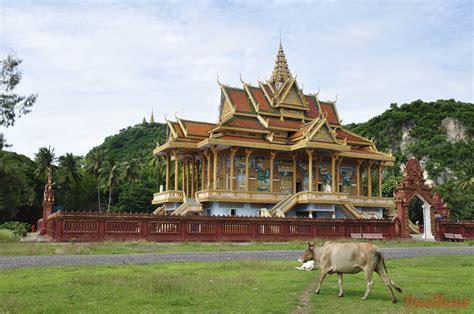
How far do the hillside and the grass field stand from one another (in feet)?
215

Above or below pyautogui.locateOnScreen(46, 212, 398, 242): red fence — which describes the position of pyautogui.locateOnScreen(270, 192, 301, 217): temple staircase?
above

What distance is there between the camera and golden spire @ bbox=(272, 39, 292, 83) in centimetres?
4993

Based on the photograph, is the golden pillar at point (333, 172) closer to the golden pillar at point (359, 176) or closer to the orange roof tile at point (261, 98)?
the golden pillar at point (359, 176)

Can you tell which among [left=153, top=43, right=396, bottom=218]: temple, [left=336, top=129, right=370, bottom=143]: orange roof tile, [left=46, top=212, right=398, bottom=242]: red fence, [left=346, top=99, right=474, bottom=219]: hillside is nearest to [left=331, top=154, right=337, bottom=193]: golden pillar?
[left=153, top=43, right=396, bottom=218]: temple

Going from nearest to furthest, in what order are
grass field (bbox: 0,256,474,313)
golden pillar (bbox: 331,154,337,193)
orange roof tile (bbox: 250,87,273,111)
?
grass field (bbox: 0,256,474,313), golden pillar (bbox: 331,154,337,193), orange roof tile (bbox: 250,87,273,111)

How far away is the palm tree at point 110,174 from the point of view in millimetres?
63469

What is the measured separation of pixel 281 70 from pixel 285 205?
1819 cm

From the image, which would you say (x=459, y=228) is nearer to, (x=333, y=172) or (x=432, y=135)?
(x=333, y=172)

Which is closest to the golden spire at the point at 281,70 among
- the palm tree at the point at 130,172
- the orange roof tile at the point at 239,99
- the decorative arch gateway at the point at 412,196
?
the orange roof tile at the point at 239,99

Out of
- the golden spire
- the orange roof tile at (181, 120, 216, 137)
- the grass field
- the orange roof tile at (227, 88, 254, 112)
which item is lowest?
the grass field

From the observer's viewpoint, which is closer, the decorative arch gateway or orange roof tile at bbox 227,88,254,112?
the decorative arch gateway

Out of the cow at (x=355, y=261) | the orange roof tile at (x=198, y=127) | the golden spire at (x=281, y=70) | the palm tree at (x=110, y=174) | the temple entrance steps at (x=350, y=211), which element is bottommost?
the cow at (x=355, y=261)

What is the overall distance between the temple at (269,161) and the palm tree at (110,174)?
1987 cm

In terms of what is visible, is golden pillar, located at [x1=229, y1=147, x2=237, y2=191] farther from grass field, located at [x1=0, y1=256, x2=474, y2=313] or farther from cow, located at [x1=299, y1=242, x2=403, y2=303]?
cow, located at [x1=299, y1=242, x2=403, y2=303]
